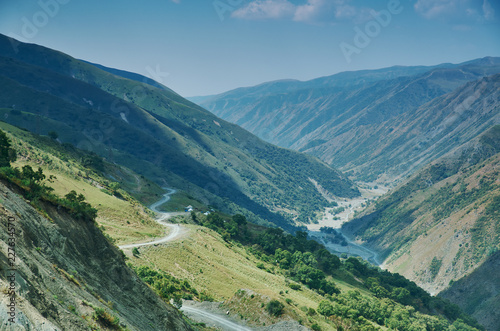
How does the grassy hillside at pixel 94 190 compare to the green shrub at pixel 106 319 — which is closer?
the green shrub at pixel 106 319

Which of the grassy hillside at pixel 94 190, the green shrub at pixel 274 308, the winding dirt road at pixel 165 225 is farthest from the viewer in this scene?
the grassy hillside at pixel 94 190

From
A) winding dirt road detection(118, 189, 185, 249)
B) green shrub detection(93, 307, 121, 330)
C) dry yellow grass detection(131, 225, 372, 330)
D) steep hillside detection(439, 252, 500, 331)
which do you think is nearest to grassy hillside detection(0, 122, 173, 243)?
winding dirt road detection(118, 189, 185, 249)

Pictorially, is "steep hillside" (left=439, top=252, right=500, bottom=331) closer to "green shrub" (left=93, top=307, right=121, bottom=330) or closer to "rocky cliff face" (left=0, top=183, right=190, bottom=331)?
"rocky cliff face" (left=0, top=183, right=190, bottom=331)

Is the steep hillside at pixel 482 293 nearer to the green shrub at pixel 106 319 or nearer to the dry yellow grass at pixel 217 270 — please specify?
the dry yellow grass at pixel 217 270

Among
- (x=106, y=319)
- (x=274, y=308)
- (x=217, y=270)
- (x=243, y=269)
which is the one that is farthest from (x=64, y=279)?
(x=243, y=269)

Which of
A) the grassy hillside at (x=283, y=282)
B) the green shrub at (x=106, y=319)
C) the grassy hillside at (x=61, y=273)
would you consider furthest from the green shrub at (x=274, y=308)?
the green shrub at (x=106, y=319)

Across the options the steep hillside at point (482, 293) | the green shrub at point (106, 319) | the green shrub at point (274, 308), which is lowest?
the steep hillside at point (482, 293)

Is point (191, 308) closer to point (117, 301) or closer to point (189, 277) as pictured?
point (189, 277)

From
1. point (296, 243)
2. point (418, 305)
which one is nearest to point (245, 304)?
point (296, 243)
